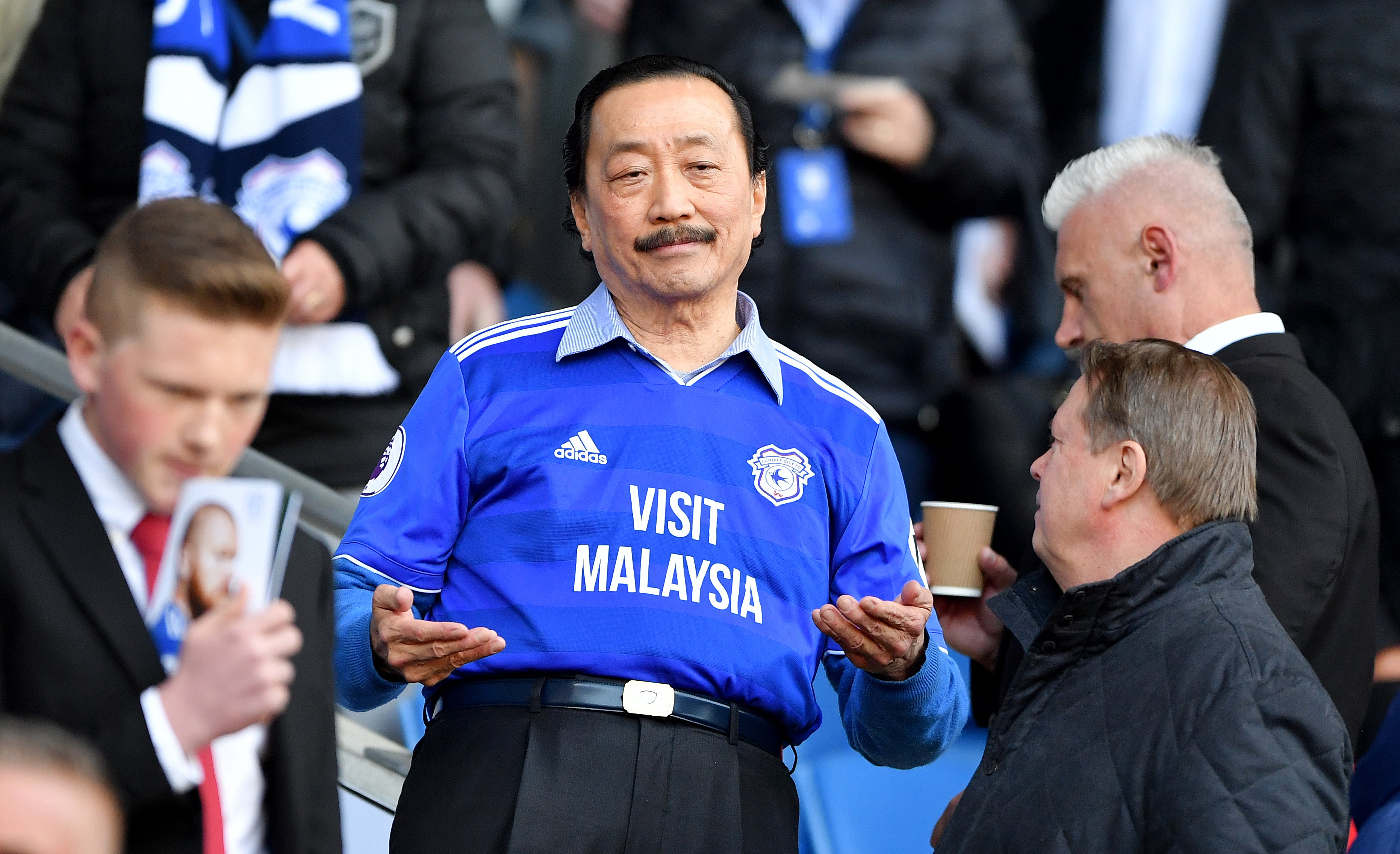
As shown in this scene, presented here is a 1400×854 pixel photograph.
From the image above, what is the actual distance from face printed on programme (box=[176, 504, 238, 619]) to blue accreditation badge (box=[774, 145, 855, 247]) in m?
2.96

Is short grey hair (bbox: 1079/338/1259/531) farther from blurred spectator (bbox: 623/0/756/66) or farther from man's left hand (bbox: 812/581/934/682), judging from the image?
blurred spectator (bbox: 623/0/756/66)

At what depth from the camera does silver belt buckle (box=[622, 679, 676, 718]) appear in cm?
242

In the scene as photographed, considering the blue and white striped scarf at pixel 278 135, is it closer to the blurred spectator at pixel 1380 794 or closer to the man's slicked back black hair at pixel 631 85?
the man's slicked back black hair at pixel 631 85

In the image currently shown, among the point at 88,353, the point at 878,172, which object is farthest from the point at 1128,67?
the point at 88,353

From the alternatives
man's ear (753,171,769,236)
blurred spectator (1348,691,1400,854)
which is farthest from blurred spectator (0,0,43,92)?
blurred spectator (1348,691,1400,854)

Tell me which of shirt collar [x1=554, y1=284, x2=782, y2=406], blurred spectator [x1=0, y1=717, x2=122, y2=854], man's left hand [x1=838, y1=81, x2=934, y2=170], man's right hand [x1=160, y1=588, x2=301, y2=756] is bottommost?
blurred spectator [x1=0, y1=717, x2=122, y2=854]

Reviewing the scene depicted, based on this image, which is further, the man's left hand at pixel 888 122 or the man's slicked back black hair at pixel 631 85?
the man's left hand at pixel 888 122

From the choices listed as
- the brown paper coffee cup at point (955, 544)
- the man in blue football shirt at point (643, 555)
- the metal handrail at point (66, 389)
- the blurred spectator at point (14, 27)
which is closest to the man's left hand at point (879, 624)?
the man in blue football shirt at point (643, 555)

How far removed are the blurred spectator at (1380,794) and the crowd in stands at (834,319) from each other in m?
0.01

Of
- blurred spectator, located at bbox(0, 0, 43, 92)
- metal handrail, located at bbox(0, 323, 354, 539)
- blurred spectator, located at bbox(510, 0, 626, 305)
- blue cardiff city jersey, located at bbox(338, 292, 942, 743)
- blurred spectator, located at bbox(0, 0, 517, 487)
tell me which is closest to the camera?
blue cardiff city jersey, located at bbox(338, 292, 942, 743)

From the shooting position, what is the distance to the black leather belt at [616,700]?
2422 mm

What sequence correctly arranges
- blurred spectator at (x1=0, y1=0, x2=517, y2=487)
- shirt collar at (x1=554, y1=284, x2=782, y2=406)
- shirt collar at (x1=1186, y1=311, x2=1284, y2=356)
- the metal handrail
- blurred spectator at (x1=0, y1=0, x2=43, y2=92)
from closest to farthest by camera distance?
1. shirt collar at (x1=554, y1=284, x2=782, y2=406)
2. shirt collar at (x1=1186, y1=311, x2=1284, y2=356)
3. the metal handrail
4. blurred spectator at (x1=0, y1=0, x2=517, y2=487)
5. blurred spectator at (x1=0, y1=0, x2=43, y2=92)

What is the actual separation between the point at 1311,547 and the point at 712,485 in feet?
3.50

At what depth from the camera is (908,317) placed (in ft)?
14.4
